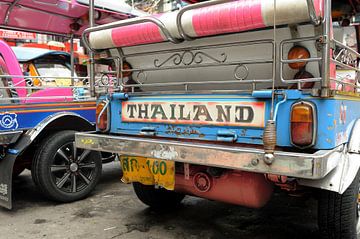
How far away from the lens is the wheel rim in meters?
4.08

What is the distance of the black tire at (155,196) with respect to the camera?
12.0ft

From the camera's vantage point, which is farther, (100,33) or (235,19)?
(100,33)

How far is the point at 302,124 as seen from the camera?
218 centimetres

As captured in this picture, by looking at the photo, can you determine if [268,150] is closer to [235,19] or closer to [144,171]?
[235,19]

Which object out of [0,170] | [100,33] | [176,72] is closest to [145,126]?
[176,72]

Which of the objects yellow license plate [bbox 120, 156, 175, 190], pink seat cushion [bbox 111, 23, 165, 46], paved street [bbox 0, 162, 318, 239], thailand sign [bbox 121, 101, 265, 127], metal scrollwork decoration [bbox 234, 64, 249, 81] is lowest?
paved street [bbox 0, 162, 318, 239]

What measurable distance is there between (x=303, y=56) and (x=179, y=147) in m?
1.08

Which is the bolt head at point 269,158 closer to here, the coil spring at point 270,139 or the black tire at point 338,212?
the coil spring at point 270,139

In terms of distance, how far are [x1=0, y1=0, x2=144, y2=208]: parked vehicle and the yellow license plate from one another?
52.6 inches

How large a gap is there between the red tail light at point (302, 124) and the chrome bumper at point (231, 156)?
0.37 feet

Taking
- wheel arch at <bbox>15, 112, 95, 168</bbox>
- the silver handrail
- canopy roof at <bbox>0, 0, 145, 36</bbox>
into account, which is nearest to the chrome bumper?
the silver handrail

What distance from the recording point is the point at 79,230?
336 cm

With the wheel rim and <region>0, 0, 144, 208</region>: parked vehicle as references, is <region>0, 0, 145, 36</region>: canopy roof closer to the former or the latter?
<region>0, 0, 144, 208</region>: parked vehicle

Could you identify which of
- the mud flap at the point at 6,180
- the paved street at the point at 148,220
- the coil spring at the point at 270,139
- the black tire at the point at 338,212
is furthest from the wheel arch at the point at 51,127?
the black tire at the point at 338,212
